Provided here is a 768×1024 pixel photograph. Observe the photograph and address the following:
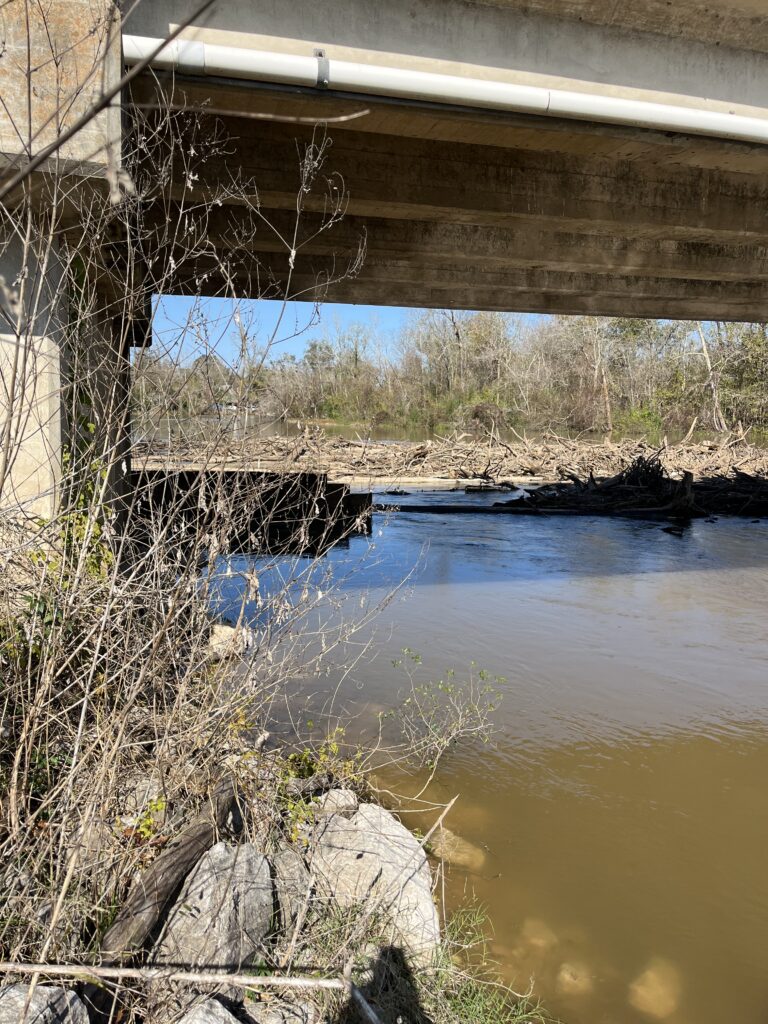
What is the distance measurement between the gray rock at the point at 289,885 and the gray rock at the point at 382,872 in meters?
0.07

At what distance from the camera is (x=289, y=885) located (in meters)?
3.18

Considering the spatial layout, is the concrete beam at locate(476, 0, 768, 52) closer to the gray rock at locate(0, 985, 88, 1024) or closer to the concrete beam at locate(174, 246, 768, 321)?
the concrete beam at locate(174, 246, 768, 321)

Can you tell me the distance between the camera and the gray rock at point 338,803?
3.63 metres

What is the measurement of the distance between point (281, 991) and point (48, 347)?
3.18 metres

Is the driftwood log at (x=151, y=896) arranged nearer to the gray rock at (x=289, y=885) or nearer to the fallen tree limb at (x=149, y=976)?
the fallen tree limb at (x=149, y=976)

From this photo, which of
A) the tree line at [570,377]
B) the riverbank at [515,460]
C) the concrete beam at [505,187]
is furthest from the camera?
the tree line at [570,377]

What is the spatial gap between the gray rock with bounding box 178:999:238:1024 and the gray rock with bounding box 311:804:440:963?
31.4 inches

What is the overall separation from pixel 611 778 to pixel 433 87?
4159mm

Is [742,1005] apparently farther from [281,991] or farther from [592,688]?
[592,688]

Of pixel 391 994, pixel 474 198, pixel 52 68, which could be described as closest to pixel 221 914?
pixel 391 994

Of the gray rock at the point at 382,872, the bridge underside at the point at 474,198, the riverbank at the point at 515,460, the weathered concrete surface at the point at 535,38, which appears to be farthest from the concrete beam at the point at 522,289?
the riverbank at the point at 515,460

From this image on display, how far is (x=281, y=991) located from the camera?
277 cm

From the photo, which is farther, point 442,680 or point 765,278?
point 765,278

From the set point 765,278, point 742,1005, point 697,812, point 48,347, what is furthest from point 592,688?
point 765,278
